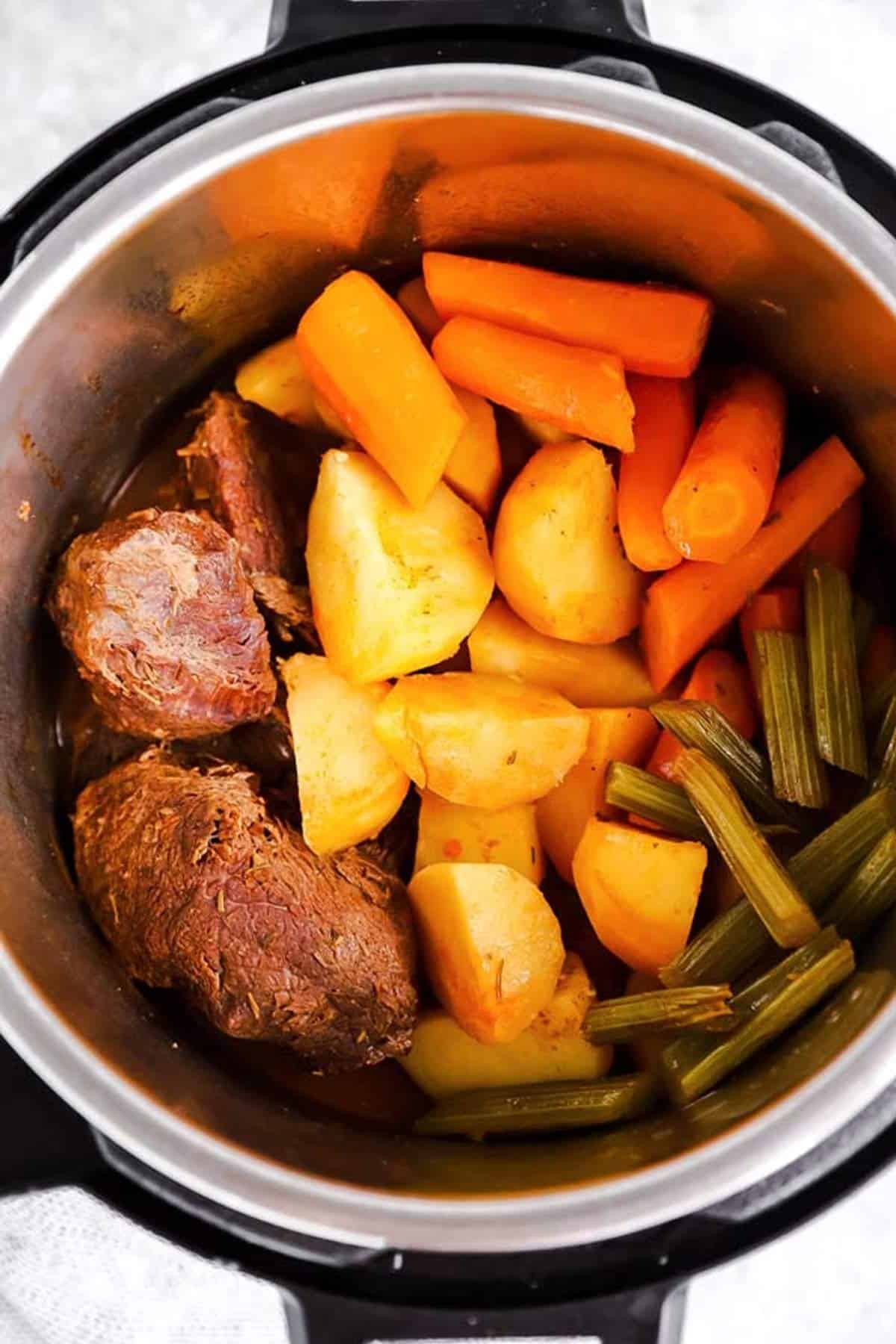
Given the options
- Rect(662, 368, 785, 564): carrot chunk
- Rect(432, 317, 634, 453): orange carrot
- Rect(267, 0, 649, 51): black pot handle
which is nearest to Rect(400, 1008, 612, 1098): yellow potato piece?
Rect(662, 368, 785, 564): carrot chunk

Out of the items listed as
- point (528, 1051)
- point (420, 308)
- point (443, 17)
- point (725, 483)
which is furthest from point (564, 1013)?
point (443, 17)

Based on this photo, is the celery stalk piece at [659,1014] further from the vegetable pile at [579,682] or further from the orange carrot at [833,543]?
the orange carrot at [833,543]

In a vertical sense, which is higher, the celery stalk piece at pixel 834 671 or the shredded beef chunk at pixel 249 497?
the shredded beef chunk at pixel 249 497

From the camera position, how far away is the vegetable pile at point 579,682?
4.31ft

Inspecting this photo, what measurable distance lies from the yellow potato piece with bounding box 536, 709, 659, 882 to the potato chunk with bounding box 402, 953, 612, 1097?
150mm

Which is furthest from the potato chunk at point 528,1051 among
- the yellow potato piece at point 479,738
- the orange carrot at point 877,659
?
the orange carrot at point 877,659

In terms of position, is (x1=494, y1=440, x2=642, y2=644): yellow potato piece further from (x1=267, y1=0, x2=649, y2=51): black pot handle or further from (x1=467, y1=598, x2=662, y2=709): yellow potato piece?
(x1=267, y1=0, x2=649, y2=51): black pot handle

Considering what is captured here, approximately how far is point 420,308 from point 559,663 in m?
0.45

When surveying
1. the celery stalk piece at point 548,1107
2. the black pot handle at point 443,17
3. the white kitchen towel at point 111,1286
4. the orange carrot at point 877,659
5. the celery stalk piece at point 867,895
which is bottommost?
the white kitchen towel at point 111,1286

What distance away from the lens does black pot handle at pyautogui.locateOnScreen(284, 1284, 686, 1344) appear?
1108 mm

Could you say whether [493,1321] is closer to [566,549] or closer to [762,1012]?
[762,1012]

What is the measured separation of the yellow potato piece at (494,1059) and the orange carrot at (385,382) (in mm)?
596

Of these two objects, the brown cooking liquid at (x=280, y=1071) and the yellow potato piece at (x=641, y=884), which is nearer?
the yellow potato piece at (x=641, y=884)

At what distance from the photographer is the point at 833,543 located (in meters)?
1.46
